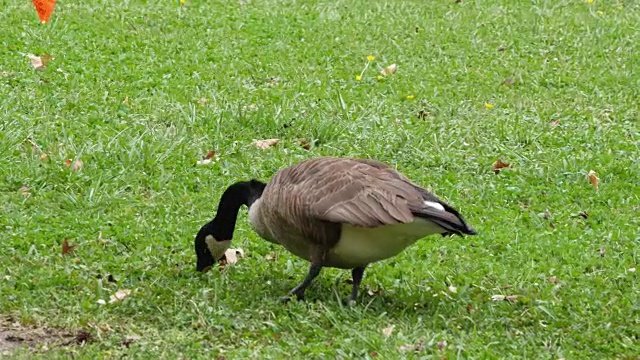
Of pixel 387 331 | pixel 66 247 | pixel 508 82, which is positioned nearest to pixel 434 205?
pixel 387 331

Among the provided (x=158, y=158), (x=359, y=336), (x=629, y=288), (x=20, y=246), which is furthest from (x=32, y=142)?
(x=629, y=288)

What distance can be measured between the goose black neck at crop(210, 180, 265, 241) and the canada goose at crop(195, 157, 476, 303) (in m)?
0.12

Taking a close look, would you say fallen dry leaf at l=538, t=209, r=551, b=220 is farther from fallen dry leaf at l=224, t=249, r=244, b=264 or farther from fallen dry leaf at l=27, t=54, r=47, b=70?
fallen dry leaf at l=27, t=54, r=47, b=70

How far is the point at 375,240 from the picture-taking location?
585 cm

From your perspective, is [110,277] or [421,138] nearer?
[110,277]

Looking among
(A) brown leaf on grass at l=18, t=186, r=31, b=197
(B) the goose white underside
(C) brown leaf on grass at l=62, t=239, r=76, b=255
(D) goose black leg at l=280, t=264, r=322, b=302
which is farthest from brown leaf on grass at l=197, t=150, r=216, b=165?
(B) the goose white underside

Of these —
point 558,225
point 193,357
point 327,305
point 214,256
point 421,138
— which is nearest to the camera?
point 193,357

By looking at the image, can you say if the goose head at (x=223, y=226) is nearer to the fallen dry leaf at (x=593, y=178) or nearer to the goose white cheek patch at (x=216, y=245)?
the goose white cheek patch at (x=216, y=245)

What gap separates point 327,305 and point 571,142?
367 centimetres

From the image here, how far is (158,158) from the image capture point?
26.9ft

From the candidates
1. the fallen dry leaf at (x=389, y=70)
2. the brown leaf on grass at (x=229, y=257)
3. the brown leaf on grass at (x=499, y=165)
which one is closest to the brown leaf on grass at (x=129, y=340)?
the brown leaf on grass at (x=229, y=257)

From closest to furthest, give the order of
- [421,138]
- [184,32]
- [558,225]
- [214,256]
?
1. [214,256]
2. [558,225]
3. [421,138]
4. [184,32]

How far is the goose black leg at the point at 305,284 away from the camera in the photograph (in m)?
6.07

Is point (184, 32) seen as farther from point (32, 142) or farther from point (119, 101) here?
point (32, 142)
